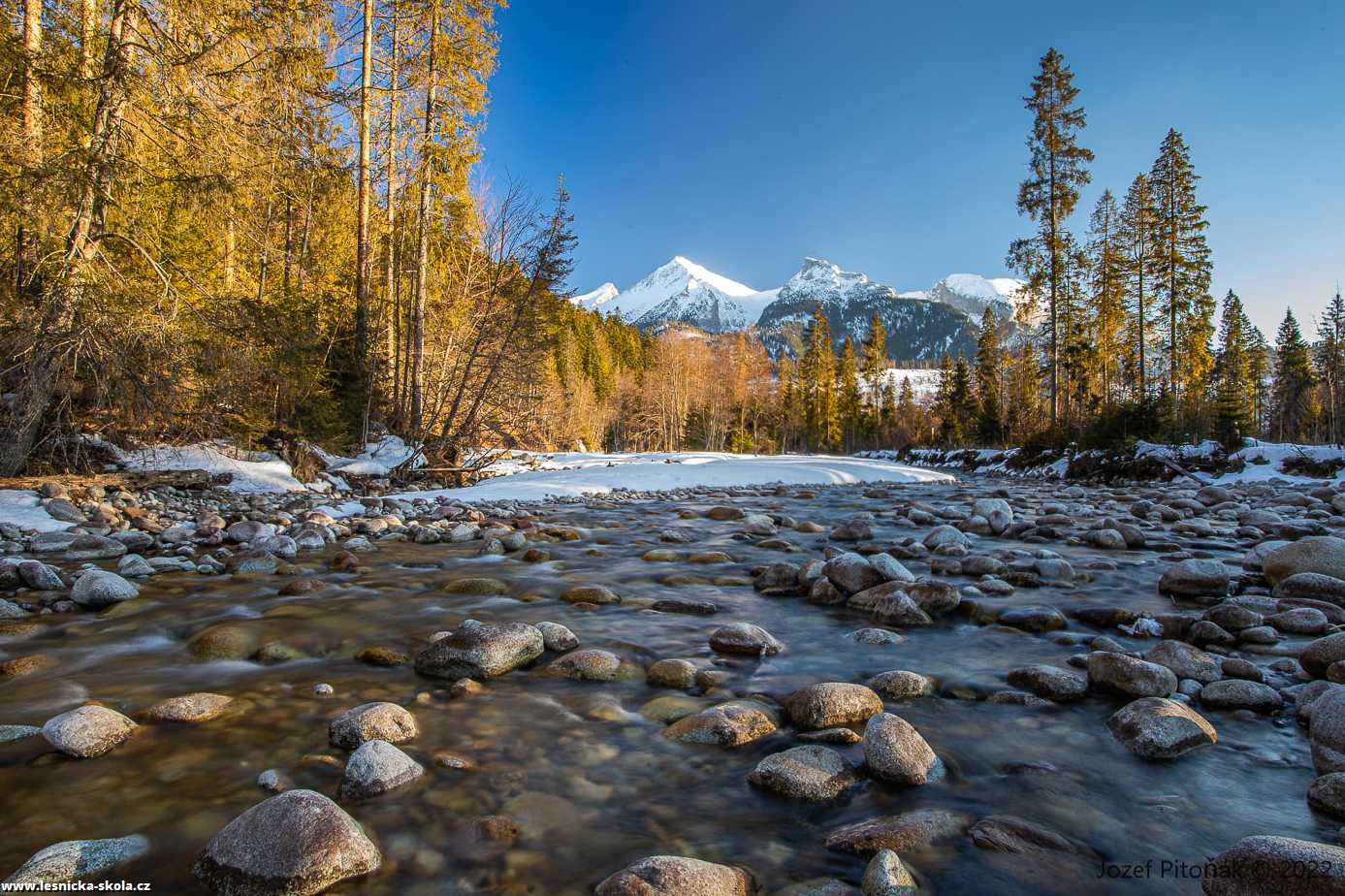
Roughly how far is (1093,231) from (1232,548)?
105 feet

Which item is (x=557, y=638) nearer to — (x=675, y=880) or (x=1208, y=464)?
(x=675, y=880)

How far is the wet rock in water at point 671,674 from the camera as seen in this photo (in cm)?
249

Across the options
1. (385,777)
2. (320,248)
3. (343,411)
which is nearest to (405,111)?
(320,248)

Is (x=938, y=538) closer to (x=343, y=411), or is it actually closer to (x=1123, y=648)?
(x=1123, y=648)

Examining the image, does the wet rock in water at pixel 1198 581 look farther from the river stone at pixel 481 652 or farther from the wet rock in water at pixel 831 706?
the river stone at pixel 481 652

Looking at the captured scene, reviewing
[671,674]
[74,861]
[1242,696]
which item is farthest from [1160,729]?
[74,861]

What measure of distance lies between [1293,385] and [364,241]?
61.9 metres

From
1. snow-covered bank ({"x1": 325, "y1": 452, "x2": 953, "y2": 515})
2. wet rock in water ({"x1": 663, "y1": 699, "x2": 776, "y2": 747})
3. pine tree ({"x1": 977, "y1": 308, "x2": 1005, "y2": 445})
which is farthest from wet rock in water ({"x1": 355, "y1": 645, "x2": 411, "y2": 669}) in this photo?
pine tree ({"x1": 977, "y1": 308, "x2": 1005, "y2": 445})

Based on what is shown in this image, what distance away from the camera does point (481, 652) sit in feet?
8.52

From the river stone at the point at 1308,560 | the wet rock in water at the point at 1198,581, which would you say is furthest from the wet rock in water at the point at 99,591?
the river stone at the point at 1308,560

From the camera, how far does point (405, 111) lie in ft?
47.6

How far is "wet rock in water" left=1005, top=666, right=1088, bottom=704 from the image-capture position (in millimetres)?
2305

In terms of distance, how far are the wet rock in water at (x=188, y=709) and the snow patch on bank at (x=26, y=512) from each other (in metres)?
4.47

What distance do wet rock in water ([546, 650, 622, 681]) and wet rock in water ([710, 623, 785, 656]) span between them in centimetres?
54
